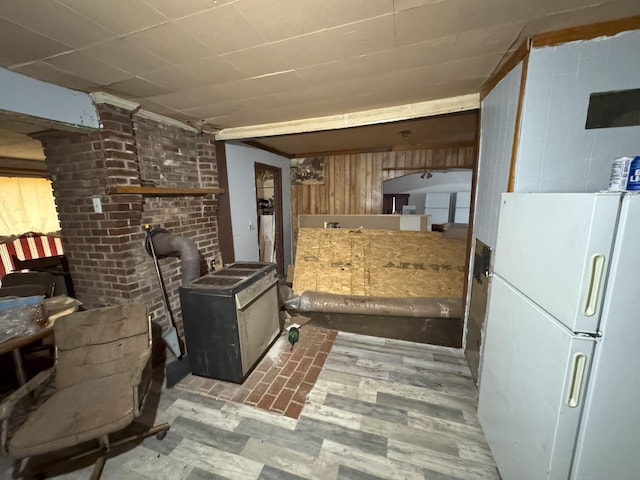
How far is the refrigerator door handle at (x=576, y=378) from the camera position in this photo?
956 mm

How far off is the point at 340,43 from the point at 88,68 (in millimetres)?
1749

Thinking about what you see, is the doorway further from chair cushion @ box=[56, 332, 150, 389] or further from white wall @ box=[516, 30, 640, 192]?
white wall @ box=[516, 30, 640, 192]

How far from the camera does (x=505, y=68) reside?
174 centimetres

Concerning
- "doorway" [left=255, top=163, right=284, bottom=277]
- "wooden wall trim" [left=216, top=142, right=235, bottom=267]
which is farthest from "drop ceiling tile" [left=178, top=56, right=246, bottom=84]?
"doorway" [left=255, top=163, right=284, bottom=277]

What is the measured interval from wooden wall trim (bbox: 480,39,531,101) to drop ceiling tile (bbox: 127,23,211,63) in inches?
78.2

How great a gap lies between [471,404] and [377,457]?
3.24 feet

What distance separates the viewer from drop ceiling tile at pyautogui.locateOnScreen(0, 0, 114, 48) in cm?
111

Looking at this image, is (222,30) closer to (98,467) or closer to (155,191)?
(155,191)

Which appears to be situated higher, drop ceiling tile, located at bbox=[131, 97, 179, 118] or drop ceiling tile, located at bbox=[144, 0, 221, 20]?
drop ceiling tile, located at bbox=[131, 97, 179, 118]

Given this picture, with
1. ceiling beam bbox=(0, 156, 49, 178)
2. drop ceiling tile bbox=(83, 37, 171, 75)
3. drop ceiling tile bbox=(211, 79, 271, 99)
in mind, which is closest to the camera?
drop ceiling tile bbox=(83, 37, 171, 75)

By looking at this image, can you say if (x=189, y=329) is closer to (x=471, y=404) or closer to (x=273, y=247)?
(x=471, y=404)

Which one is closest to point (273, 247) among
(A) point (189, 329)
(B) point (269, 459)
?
(A) point (189, 329)

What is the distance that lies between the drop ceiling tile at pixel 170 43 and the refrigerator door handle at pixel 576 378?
2451 millimetres

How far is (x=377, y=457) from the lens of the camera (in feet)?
5.36
